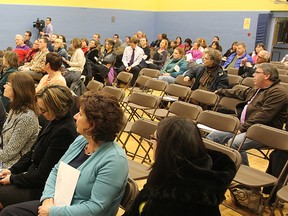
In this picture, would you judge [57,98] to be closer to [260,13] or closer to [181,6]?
[260,13]

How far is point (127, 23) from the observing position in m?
16.0

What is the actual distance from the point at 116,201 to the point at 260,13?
12.4m

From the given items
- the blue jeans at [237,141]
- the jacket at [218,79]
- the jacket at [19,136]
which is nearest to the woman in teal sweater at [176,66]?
the jacket at [218,79]

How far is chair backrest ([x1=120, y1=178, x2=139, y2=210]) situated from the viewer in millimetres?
2140

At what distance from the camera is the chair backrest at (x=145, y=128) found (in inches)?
135

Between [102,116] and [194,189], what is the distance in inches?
28.3

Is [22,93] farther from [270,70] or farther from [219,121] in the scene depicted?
[270,70]

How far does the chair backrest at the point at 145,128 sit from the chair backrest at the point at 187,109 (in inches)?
31.2

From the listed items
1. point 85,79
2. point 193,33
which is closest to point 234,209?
point 85,79

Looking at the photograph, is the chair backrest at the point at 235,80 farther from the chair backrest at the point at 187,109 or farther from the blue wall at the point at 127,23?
the blue wall at the point at 127,23

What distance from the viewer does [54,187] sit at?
230 cm

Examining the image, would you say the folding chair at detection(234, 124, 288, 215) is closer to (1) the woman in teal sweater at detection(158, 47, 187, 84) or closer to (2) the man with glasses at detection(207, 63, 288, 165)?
(2) the man with glasses at detection(207, 63, 288, 165)

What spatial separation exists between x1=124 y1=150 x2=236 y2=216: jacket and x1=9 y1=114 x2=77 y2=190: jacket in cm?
95

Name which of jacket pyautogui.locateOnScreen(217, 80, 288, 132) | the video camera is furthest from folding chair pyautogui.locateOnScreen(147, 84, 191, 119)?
the video camera
